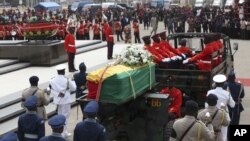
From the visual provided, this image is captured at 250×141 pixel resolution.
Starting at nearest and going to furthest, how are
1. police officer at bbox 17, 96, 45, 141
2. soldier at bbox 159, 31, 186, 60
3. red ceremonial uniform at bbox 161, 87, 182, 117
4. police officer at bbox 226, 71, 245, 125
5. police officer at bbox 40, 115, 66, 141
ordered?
police officer at bbox 40, 115, 66, 141 → police officer at bbox 17, 96, 45, 141 → red ceremonial uniform at bbox 161, 87, 182, 117 → police officer at bbox 226, 71, 245, 125 → soldier at bbox 159, 31, 186, 60

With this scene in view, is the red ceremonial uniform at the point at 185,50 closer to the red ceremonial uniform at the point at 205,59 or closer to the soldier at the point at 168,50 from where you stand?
the soldier at the point at 168,50

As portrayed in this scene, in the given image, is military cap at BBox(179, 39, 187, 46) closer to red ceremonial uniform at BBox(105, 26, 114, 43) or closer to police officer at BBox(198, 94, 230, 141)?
police officer at BBox(198, 94, 230, 141)

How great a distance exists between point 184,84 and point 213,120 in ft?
11.4

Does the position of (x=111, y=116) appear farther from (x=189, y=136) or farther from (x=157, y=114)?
(x=189, y=136)

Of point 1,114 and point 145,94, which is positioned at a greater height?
point 145,94

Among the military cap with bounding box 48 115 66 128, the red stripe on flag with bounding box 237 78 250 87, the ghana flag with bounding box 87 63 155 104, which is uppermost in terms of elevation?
the ghana flag with bounding box 87 63 155 104

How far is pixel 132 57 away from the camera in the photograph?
8.37 meters

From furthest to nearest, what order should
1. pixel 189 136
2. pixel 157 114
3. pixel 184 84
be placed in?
pixel 184 84, pixel 157 114, pixel 189 136

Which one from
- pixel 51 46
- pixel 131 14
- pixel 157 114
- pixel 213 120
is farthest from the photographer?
pixel 131 14

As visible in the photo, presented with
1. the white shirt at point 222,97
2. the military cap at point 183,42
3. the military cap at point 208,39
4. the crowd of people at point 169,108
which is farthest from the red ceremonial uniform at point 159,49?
the white shirt at point 222,97

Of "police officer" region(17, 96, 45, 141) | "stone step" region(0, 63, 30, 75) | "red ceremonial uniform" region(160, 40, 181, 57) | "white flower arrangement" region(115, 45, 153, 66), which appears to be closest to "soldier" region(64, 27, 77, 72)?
"stone step" region(0, 63, 30, 75)

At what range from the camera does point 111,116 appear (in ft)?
26.3

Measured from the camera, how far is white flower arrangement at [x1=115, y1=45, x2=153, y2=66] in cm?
833

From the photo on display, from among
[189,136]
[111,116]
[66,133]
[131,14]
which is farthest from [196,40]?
[131,14]
